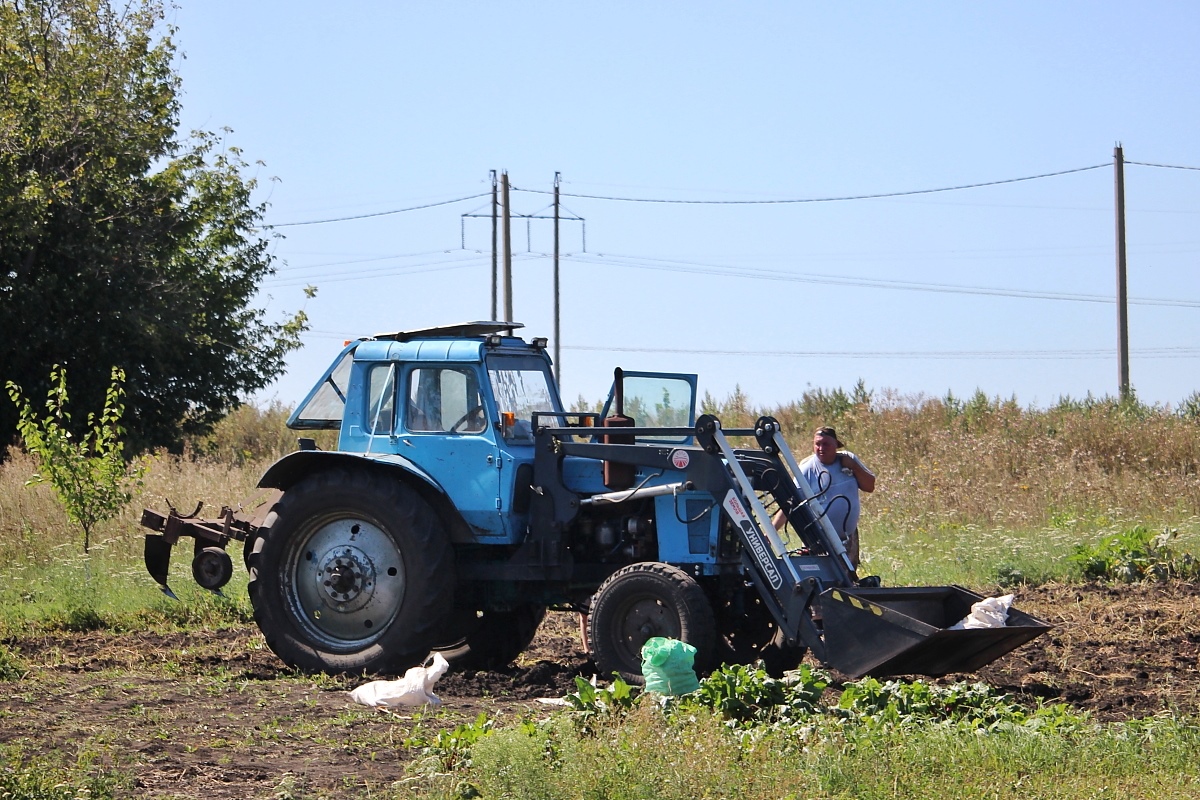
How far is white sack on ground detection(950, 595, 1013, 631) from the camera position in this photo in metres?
8.19

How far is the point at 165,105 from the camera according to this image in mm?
25875

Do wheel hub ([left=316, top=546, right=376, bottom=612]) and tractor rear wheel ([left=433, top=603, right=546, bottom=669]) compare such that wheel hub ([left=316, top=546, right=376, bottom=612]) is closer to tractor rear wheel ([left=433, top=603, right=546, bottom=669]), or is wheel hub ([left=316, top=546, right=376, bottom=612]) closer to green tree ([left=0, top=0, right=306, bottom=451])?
tractor rear wheel ([left=433, top=603, right=546, bottom=669])

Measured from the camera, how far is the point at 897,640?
7.91m

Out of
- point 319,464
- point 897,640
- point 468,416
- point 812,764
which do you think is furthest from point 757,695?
point 319,464

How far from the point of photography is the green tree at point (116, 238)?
896 inches

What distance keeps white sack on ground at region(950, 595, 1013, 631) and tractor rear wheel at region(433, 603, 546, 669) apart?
11.0 feet

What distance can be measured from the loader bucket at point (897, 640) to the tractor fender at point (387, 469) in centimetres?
268

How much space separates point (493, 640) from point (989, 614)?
3.83 meters

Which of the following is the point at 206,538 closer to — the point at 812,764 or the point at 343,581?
the point at 343,581

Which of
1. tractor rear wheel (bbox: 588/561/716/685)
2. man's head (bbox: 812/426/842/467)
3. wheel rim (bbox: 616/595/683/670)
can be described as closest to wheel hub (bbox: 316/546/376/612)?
tractor rear wheel (bbox: 588/561/716/685)

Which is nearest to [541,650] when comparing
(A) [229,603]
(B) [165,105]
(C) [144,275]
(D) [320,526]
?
(D) [320,526]

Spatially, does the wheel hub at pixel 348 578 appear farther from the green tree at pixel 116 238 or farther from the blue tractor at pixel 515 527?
the green tree at pixel 116 238

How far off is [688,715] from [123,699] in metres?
3.80

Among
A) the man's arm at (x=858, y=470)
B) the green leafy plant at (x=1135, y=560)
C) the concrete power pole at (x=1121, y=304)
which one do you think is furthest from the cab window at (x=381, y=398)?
the concrete power pole at (x=1121, y=304)
